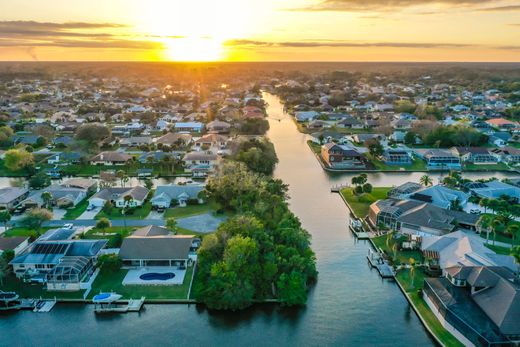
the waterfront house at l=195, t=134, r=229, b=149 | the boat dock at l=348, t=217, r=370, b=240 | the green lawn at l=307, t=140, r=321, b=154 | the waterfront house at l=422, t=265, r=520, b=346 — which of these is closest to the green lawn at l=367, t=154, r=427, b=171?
the green lawn at l=307, t=140, r=321, b=154

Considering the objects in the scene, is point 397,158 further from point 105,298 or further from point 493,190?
point 105,298

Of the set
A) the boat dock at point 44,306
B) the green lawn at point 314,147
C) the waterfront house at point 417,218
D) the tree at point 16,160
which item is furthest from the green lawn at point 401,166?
the tree at point 16,160

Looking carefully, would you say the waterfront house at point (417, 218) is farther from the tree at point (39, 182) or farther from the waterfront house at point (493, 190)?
the tree at point (39, 182)

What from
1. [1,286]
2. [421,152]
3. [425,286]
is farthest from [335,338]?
[421,152]

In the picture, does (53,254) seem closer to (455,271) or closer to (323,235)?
(323,235)

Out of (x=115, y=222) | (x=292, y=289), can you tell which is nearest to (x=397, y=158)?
(x=115, y=222)
